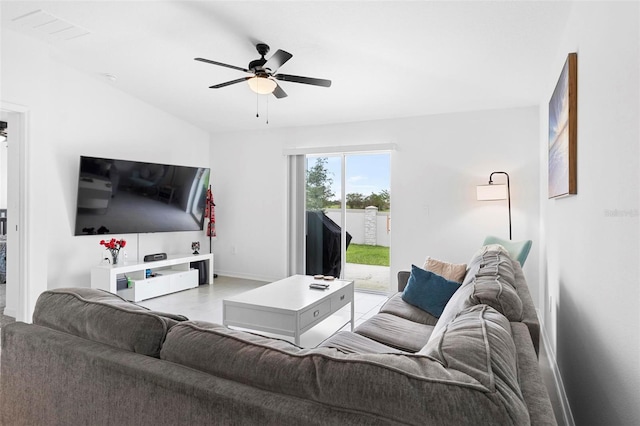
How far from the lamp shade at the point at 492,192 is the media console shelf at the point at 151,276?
386 centimetres

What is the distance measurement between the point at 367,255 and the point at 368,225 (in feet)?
1.40

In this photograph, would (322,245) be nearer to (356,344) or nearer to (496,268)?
(356,344)

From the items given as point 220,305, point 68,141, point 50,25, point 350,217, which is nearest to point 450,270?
point 350,217

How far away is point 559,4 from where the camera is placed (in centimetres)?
235

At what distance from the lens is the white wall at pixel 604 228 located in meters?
1.15

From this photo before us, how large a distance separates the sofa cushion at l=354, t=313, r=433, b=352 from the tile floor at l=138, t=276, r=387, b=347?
1052 mm

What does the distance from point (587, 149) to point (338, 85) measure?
2.85 m

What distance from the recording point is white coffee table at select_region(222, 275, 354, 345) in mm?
2750

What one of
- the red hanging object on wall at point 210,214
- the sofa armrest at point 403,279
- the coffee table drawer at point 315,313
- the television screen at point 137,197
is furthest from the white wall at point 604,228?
the red hanging object on wall at point 210,214

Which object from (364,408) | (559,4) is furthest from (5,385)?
(559,4)

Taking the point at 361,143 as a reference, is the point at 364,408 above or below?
below

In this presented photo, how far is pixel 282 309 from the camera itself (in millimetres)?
2752

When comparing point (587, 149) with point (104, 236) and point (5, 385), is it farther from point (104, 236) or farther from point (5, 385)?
point (104, 236)

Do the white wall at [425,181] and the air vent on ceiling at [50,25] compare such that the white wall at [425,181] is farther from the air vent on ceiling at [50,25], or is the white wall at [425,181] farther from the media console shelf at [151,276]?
the air vent on ceiling at [50,25]
